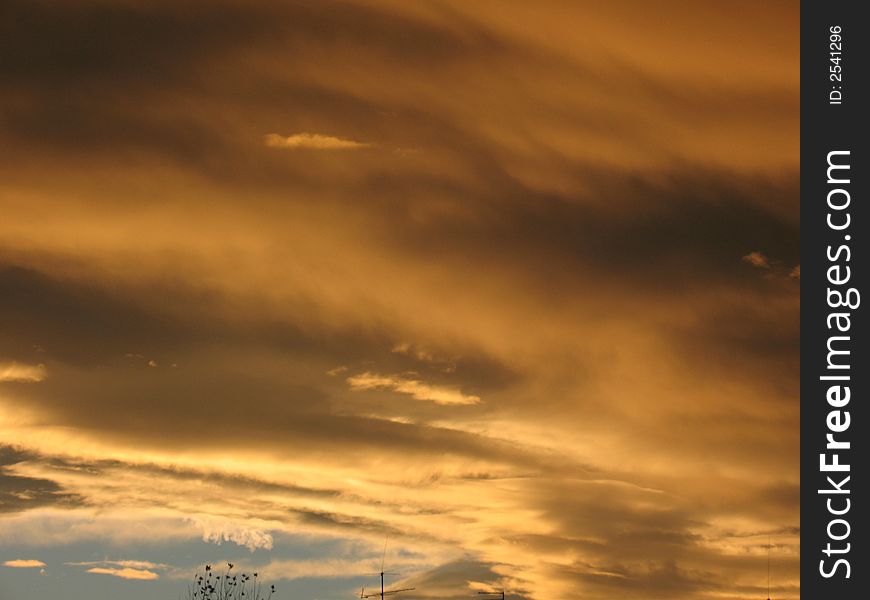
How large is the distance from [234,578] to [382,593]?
2176 cm

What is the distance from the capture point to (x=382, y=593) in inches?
5094
